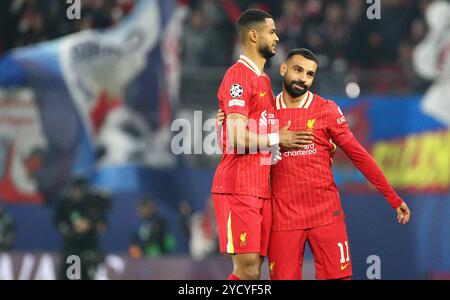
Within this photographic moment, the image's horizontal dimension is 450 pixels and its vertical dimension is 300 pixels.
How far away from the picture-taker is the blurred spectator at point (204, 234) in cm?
1359

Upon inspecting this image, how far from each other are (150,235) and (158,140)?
1298mm

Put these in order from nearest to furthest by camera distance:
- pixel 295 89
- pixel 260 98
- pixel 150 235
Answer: pixel 260 98 → pixel 295 89 → pixel 150 235

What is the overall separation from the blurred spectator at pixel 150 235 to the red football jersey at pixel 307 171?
20.5ft

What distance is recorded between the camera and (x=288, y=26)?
14945 mm

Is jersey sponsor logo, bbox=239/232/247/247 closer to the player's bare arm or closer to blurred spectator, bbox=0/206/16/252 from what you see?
the player's bare arm

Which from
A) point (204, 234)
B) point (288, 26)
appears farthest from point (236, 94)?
point (288, 26)

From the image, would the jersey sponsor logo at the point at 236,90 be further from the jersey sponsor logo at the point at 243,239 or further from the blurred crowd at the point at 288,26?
the blurred crowd at the point at 288,26

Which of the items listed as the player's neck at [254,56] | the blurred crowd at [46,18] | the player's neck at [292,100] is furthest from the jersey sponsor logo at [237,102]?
the blurred crowd at [46,18]

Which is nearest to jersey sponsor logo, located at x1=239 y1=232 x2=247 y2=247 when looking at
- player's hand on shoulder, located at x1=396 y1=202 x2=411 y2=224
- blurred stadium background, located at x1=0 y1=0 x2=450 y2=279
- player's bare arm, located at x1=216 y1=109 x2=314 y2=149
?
player's bare arm, located at x1=216 y1=109 x2=314 y2=149

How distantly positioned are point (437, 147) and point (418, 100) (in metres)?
0.67

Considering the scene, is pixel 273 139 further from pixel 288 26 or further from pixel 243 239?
pixel 288 26

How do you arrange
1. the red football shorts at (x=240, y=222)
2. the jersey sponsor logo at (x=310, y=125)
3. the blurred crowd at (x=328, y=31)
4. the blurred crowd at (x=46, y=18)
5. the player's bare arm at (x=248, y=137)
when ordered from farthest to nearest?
the blurred crowd at (x=46, y=18) → the blurred crowd at (x=328, y=31) → the jersey sponsor logo at (x=310, y=125) → the red football shorts at (x=240, y=222) → the player's bare arm at (x=248, y=137)

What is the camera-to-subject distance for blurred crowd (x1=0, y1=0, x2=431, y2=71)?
14680mm
